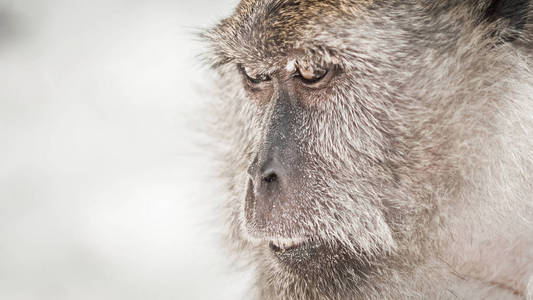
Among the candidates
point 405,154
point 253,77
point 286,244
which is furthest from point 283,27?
point 286,244

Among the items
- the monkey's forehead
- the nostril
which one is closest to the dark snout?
the nostril

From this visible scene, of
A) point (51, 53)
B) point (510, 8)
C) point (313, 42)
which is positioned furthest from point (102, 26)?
point (510, 8)

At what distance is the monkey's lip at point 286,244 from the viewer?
2.62 meters

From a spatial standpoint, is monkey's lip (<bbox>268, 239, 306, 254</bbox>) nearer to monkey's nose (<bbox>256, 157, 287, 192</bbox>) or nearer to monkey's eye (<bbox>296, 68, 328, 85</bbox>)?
monkey's nose (<bbox>256, 157, 287, 192</bbox>)

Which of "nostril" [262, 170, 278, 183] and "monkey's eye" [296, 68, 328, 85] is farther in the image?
"monkey's eye" [296, 68, 328, 85]

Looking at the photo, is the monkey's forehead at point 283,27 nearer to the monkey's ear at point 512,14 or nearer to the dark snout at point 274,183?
the dark snout at point 274,183

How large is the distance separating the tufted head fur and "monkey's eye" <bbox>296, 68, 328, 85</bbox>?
0.02 metres

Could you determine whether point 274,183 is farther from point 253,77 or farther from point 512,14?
point 512,14

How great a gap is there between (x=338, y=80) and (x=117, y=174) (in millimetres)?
2928

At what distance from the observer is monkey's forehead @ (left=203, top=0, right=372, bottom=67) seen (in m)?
2.73

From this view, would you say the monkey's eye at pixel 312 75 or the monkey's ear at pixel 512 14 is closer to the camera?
the monkey's ear at pixel 512 14

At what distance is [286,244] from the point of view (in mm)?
2633

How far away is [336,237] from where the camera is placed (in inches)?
105

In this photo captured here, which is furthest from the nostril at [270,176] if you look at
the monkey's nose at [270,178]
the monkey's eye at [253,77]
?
the monkey's eye at [253,77]
